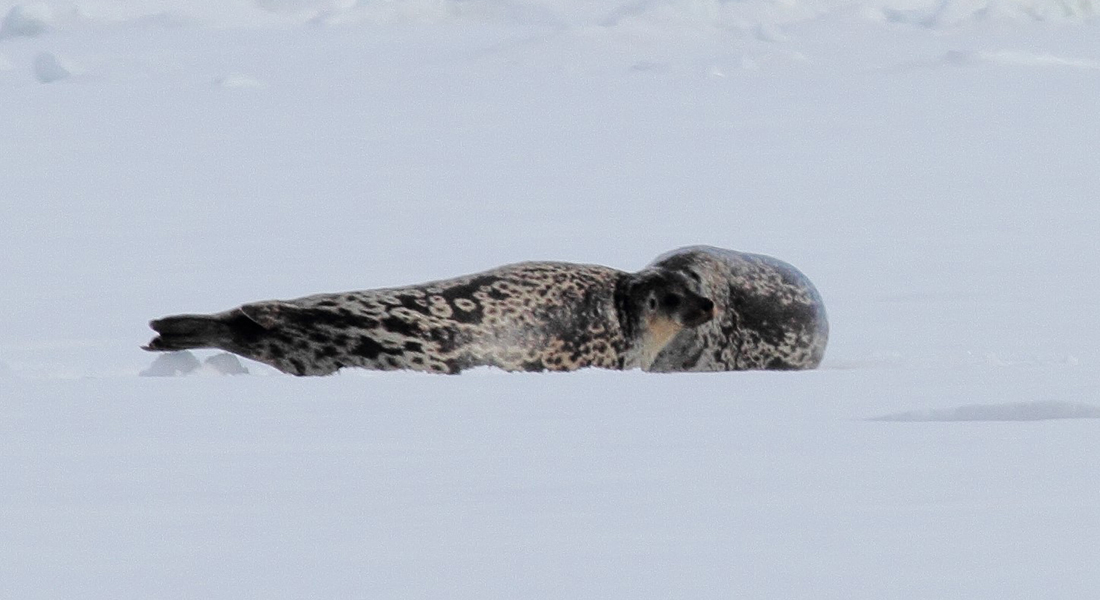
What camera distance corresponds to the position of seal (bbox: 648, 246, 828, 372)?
21.5 feet

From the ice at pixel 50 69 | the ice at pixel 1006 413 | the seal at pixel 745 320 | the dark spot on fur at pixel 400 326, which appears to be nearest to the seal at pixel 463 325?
the dark spot on fur at pixel 400 326

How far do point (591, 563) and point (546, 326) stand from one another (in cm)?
312

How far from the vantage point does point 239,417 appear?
4.66 metres

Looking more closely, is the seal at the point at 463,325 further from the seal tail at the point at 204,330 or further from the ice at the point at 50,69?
the ice at the point at 50,69

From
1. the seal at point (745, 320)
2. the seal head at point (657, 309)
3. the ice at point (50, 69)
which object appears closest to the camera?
the seal head at point (657, 309)

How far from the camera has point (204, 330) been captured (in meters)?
6.10

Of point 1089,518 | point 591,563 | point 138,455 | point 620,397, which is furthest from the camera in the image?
point 620,397

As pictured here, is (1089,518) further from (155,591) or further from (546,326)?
(546,326)

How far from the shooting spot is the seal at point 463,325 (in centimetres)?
602

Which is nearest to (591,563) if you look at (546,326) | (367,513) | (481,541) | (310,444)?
(481,541)

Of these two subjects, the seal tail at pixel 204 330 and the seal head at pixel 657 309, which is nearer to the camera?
the seal tail at pixel 204 330

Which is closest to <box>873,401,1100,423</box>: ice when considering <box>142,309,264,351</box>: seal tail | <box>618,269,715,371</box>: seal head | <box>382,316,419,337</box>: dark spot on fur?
<box>618,269,715,371</box>: seal head

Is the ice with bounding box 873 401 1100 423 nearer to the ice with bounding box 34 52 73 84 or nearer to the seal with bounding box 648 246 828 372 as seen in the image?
the seal with bounding box 648 246 828 372

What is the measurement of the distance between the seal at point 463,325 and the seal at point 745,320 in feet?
0.51
